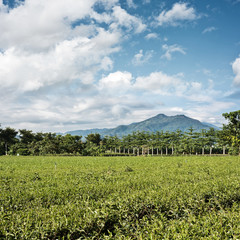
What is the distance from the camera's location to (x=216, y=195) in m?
6.68

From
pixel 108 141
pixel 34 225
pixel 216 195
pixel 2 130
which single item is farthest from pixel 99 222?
pixel 108 141

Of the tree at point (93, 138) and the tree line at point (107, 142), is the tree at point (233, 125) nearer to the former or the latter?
the tree line at point (107, 142)

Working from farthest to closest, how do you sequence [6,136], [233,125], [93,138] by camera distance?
1. [93,138]
2. [6,136]
3. [233,125]

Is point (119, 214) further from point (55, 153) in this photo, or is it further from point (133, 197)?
point (55, 153)

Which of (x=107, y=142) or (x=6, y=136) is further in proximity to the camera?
(x=107, y=142)

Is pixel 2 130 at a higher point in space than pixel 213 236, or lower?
higher

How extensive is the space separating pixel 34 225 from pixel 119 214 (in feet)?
6.61

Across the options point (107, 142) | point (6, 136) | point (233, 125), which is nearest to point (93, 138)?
point (107, 142)

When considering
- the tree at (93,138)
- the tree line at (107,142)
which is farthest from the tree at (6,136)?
the tree at (93,138)

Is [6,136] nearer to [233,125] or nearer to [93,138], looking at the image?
[93,138]

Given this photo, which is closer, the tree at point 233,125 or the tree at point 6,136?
the tree at point 233,125

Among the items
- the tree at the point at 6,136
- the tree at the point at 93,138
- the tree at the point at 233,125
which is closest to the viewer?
the tree at the point at 233,125

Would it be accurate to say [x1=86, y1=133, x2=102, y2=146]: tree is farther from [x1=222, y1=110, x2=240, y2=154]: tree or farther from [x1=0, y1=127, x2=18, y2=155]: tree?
[x1=222, y1=110, x2=240, y2=154]: tree

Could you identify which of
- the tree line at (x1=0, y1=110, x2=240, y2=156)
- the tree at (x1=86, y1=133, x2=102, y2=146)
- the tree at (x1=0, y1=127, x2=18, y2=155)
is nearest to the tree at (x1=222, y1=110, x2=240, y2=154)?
the tree line at (x1=0, y1=110, x2=240, y2=156)
